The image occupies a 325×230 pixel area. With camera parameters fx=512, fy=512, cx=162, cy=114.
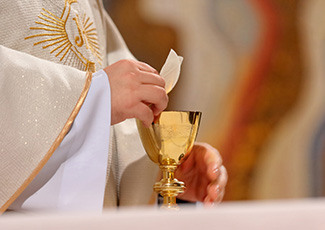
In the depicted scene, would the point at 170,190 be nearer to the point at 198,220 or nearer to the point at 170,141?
the point at 170,141

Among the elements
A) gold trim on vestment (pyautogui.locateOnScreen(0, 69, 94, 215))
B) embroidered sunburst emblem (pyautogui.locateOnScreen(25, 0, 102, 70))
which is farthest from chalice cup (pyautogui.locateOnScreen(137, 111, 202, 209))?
embroidered sunburst emblem (pyautogui.locateOnScreen(25, 0, 102, 70))

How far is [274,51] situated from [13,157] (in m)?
1.78

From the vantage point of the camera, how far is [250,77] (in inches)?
94.9

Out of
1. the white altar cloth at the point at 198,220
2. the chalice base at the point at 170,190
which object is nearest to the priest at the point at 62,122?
the chalice base at the point at 170,190

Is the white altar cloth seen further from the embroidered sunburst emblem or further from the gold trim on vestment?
the embroidered sunburst emblem

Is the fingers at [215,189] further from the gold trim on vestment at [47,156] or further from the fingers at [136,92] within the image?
the gold trim on vestment at [47,156]

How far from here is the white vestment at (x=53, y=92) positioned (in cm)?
88

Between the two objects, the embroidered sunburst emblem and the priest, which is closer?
the priest

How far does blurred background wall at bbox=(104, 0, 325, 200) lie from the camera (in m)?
2.33

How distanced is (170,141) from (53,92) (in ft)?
0.75

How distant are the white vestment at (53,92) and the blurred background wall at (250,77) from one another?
34.7 inches

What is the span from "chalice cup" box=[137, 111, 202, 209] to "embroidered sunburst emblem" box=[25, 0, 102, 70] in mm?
314

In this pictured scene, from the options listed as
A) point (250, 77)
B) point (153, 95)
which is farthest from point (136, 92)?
point (250, 77)

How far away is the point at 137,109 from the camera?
91cm
